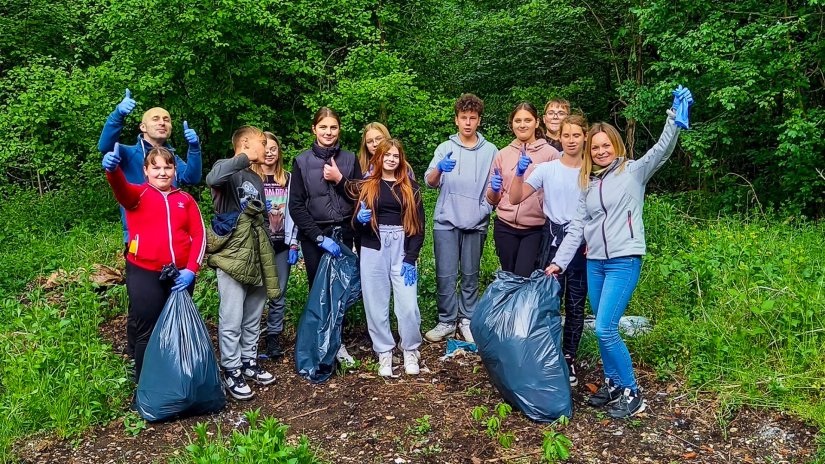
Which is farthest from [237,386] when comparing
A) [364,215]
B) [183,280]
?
[364,215]

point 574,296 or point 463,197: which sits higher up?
point 463,197

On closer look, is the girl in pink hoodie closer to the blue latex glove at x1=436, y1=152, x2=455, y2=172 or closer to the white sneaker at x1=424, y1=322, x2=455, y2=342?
the blue latex glove at x1=436, y1=152, x2=455, y2=172

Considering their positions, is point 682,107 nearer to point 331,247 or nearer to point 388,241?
point 388,241

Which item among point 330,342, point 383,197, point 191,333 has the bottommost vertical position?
point 330,342

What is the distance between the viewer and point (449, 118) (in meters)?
8.21

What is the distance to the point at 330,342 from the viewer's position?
12.7 feet

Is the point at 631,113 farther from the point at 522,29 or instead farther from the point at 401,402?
the point at 401,402

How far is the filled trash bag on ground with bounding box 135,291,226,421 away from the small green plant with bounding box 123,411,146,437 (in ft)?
0.13

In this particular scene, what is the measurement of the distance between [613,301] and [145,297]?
2.48 metres

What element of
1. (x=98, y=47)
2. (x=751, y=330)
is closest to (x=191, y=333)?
(x=751, y=330)

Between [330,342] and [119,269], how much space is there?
274 cm

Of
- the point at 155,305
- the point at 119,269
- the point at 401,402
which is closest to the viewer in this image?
the point at 155,305

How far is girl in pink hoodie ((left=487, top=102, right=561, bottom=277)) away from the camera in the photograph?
12.5 ft

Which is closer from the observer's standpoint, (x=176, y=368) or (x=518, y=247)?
(x=176, y=368)
